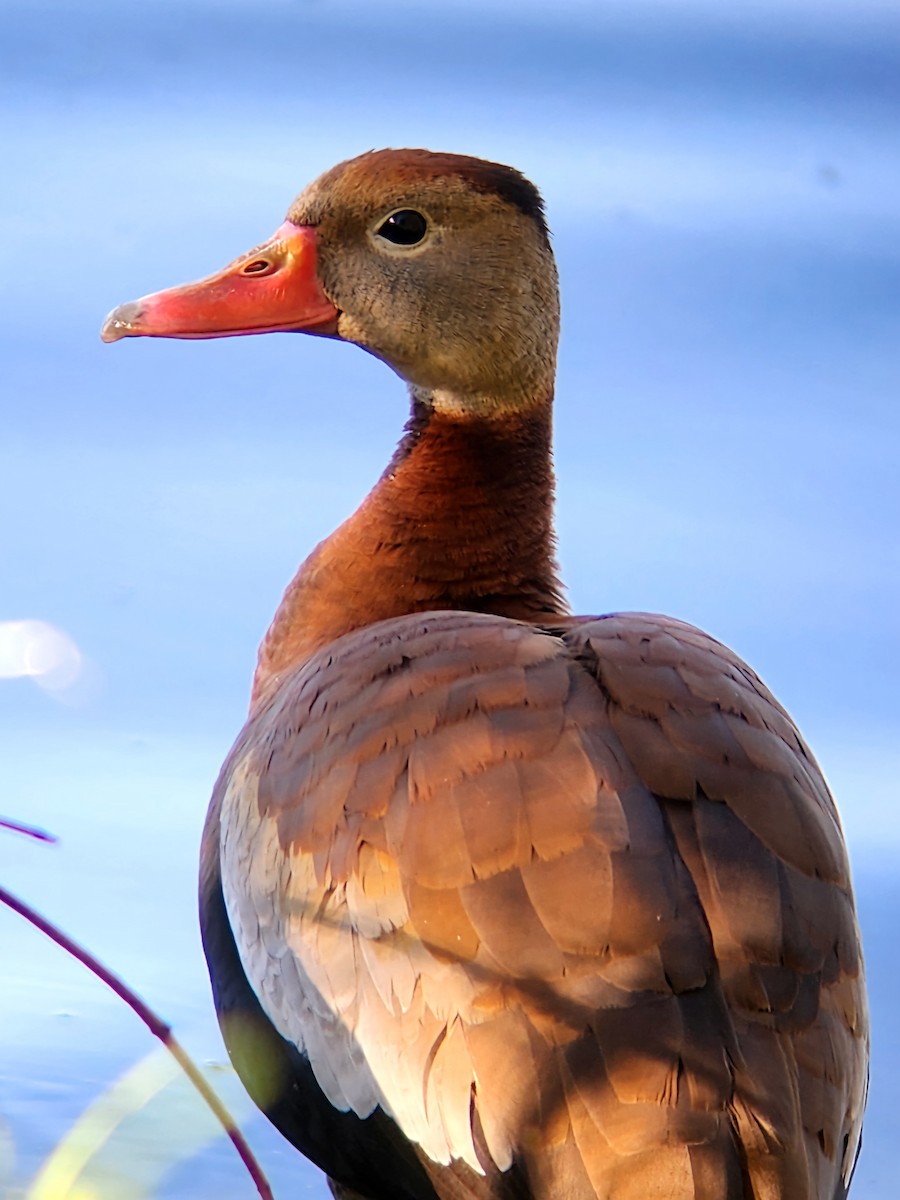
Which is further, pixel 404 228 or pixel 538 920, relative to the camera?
pixel 404 228

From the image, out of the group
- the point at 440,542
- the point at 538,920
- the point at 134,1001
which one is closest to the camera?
the point at 134,1001

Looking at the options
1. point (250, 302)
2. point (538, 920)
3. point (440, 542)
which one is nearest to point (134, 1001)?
point (538, 920)

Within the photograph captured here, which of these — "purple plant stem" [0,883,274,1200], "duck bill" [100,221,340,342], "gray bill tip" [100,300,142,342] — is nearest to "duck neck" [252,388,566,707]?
"duck bill" [100,221,340,342]

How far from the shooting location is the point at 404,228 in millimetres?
1628

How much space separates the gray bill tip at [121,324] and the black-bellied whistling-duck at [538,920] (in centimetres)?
35

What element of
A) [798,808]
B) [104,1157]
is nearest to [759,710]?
[798,808]

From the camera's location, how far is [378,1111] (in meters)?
1.14

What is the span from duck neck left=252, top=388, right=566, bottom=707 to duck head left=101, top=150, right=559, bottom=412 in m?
0.04

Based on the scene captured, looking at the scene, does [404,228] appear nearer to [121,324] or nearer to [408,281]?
[408,281]

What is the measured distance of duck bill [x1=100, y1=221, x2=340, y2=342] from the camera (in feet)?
5.33

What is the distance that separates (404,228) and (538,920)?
0.77 m

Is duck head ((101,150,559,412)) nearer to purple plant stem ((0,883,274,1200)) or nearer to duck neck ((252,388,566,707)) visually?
duck neck ((252,388,566,707))

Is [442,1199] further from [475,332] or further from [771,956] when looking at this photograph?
[475,332]

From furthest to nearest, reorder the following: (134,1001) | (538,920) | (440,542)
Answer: (440,542) < (538,920) < (134,1001)
